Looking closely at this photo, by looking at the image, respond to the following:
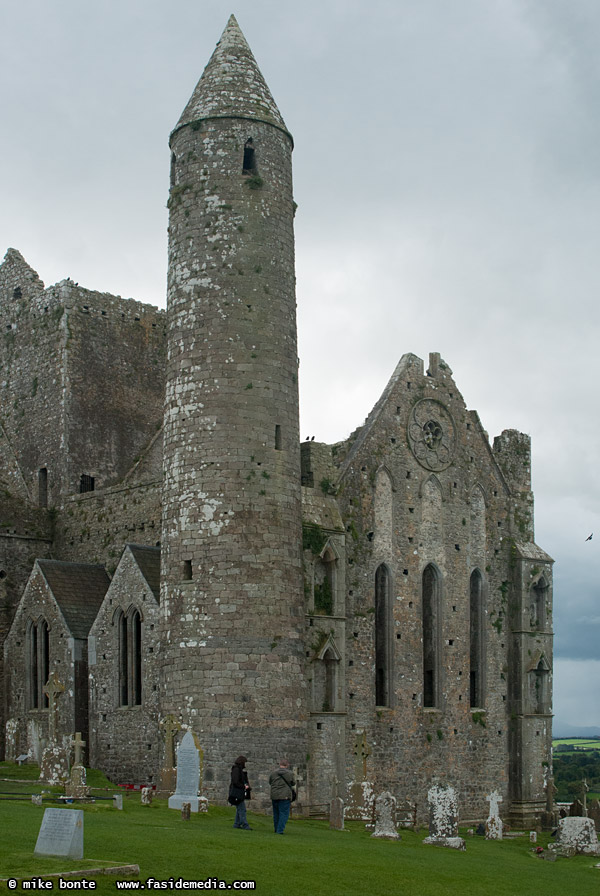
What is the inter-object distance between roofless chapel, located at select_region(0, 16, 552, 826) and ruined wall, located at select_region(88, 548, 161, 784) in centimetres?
8

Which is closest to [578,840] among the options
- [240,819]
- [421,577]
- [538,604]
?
[240,819]

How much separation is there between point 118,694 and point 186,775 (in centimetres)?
745

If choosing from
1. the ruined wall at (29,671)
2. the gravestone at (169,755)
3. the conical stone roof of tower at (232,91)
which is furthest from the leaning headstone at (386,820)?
the conical stone roof of tower at (232,91)

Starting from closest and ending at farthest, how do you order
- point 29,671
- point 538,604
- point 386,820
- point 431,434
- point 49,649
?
point 386,820
point 49,649
point 29,671
point 431,434
point 538,604

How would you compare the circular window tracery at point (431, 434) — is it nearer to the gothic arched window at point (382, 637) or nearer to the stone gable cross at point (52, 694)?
the gothic arched window at point (382, 637)

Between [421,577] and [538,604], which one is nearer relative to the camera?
[421,577]

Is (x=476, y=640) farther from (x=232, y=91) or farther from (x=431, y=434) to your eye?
(x=232, y=91)

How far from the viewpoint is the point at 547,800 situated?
40406 millimetres

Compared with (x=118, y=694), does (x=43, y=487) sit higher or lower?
higher

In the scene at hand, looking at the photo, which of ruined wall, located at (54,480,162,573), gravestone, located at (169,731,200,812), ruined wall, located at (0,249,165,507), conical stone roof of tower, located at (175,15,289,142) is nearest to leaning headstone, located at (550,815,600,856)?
gravestone, located at (169,731,200,812)

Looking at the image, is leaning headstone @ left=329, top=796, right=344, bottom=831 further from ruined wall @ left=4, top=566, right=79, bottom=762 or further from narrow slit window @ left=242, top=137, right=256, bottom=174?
narrow slit window @ left=242, top=137, right=256, bottom=174

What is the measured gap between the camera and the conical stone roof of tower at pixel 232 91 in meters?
33.5

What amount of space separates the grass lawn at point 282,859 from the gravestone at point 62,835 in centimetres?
18

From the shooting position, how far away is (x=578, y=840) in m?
27.4
